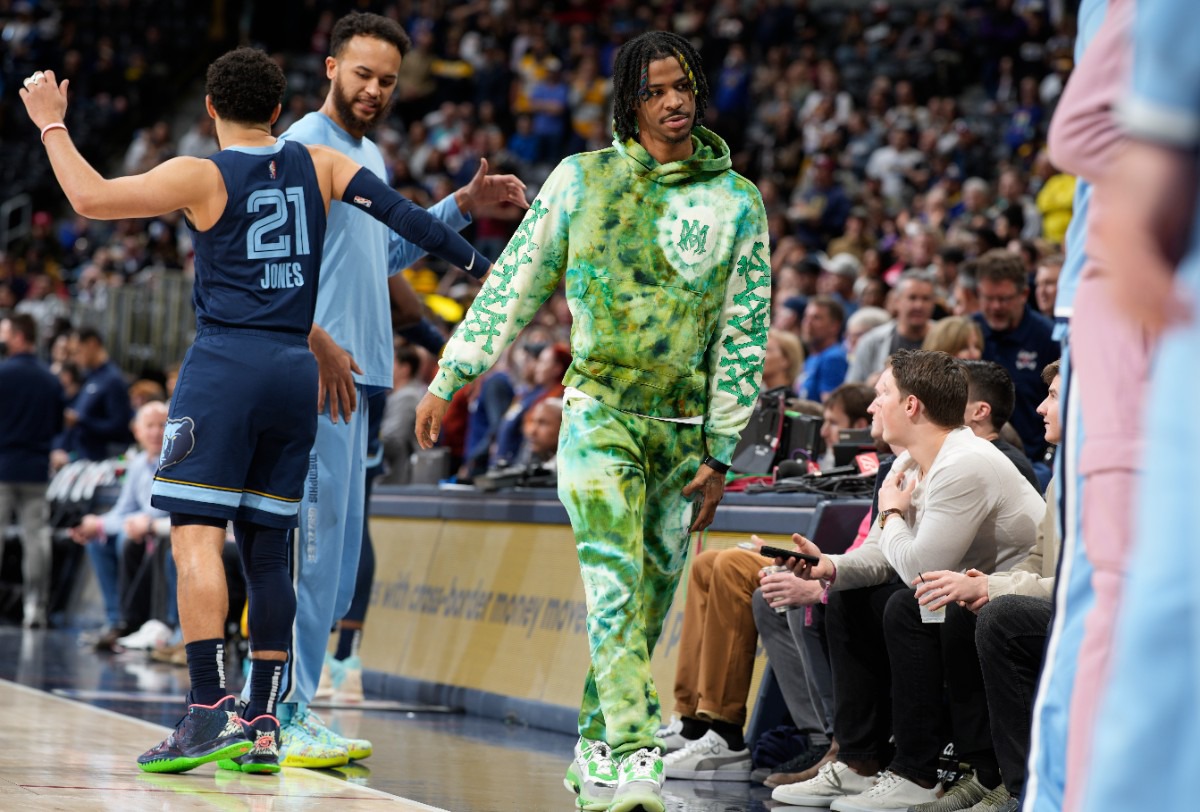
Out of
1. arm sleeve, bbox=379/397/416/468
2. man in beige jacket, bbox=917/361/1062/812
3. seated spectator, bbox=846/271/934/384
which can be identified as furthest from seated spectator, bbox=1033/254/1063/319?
arm sleeve, bbox=379/397/416/468

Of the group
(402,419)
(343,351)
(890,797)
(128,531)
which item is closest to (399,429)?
(402,419)

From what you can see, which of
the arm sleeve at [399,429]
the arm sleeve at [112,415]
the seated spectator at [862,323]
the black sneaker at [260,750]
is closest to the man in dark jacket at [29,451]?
the arm sleeve at [112,415]

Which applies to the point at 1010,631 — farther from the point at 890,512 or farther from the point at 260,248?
the point at 260,248

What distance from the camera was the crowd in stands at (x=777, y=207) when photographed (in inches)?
214

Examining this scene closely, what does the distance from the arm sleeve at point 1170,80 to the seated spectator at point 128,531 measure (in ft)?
28.8

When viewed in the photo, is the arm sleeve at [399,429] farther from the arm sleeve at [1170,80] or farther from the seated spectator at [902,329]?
the arm sleeve at [1170,80]

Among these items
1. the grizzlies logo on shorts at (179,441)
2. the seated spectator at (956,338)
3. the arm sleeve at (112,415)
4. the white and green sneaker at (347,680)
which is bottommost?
the white and green sneaker at (347,680)

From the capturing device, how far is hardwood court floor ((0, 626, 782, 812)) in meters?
4.14

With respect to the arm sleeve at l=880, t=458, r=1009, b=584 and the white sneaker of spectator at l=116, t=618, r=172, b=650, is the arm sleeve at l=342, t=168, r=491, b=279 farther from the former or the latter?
the white sneaker of spectator at l=116, t=618, r=172, b=650

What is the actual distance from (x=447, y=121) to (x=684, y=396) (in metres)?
15.7

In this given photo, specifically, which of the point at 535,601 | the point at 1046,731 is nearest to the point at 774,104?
the point at 535,601

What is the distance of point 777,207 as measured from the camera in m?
15.5

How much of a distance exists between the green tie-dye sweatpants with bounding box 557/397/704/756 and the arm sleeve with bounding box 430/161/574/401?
0.26 m

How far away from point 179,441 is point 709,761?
199cm
